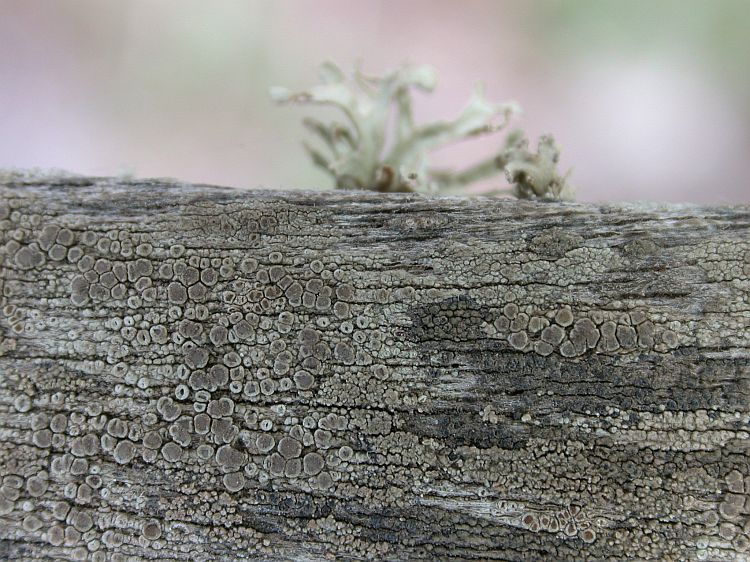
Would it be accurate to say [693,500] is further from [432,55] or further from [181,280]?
[432,55]

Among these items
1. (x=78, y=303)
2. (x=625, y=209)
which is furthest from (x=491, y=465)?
(x=78, y=303)

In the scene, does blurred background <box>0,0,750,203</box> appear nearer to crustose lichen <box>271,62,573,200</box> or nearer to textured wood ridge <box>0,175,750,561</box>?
crustose lichen <box>271,62,573,200</box>

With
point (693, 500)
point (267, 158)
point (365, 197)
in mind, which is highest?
point (267, 158)

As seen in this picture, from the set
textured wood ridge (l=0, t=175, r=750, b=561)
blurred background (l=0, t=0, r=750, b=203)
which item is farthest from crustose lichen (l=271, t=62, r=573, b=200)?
blurred background (l=0, t=0, r=750, b=203)

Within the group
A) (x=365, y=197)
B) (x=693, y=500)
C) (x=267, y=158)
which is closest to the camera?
(x=693, y=500)

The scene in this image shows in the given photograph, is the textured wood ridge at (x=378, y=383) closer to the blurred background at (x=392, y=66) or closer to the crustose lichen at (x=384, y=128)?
the crustose lichen at (x=384, y=128)
